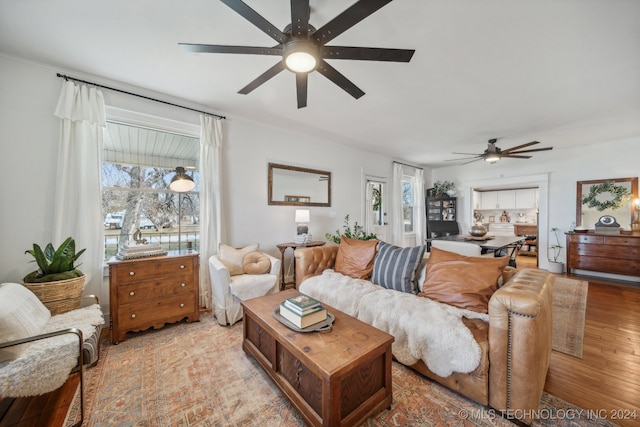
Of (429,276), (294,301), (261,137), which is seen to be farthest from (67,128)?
(429,276)

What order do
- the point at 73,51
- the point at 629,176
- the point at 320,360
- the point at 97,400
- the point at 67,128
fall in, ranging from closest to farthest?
1. the point at 320,360
2. the point at 97,400
3. the point at 73,51
4. the point at 67,128
5. the point at 629,176

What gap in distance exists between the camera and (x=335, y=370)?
112 centimetres

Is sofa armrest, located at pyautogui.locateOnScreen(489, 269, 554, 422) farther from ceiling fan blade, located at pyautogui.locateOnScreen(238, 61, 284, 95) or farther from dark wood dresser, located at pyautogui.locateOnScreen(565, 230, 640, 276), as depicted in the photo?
dark wood dresser, located at pyautogui.locateOnScreen(565, 230, 640, 276)

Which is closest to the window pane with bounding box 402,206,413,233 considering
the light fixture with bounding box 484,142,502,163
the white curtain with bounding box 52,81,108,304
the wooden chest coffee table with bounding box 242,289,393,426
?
the light fixture with bounding box 484,142,502,163

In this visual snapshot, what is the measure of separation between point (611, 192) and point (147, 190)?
7.81m

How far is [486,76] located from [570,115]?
80.3 inches

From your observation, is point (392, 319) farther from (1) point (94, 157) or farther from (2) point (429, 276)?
(1) point (94, 157)

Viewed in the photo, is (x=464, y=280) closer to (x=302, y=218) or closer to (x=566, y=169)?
(x=302, y=218)

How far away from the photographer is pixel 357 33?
Result: 185 cm

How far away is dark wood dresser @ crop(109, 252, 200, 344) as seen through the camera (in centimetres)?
221

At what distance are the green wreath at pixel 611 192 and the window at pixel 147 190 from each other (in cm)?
718

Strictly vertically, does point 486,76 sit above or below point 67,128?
above

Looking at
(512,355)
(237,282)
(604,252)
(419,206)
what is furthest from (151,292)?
(604,252)

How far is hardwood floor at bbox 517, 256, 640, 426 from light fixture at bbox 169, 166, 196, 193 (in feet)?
12.7
